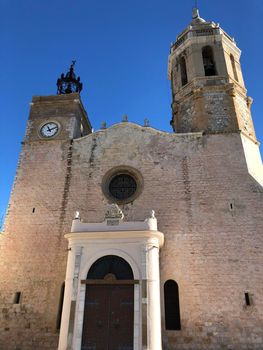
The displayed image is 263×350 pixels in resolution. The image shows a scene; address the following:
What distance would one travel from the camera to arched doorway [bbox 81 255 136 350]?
25.8 feet

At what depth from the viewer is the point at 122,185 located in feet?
38.8

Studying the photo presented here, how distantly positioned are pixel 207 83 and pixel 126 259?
8.87 metres

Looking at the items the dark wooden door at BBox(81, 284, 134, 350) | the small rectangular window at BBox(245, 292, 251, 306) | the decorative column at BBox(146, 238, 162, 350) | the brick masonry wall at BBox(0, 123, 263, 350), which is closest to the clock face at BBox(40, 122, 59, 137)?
the brick masonry wall at BBox(0, 123, 263, 350)

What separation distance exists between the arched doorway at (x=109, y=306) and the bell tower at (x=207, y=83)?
6.71 m

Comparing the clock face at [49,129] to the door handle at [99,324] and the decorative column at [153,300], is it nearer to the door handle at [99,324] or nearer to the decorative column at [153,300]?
the decorative column at [153,300]

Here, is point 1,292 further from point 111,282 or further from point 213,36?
point 213,36

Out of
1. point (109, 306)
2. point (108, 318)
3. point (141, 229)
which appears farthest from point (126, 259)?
point (108, 318)

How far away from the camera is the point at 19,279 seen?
10.3 m

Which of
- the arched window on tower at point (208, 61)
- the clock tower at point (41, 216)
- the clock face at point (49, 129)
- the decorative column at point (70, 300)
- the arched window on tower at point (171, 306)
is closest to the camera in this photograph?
the decorative column at point (70, 300)

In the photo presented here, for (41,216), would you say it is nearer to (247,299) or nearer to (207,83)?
(247,299)

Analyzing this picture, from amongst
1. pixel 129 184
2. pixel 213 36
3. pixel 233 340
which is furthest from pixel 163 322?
pixel 213 36

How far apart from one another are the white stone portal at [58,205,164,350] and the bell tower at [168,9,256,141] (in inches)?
218

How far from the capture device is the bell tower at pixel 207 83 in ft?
41.2

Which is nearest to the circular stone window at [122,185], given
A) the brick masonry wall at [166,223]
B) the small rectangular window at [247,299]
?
the brick masonry wall at [166,223]
